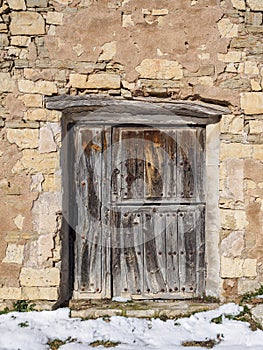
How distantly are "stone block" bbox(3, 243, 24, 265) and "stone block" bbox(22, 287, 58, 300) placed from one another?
0.86ft

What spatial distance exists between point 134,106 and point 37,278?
1.80m

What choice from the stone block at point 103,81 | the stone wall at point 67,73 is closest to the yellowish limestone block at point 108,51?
the stone wall at point 67,73

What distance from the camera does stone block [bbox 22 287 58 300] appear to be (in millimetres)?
4164

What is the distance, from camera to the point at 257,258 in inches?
168

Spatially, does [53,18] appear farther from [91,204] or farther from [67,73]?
[91,204]

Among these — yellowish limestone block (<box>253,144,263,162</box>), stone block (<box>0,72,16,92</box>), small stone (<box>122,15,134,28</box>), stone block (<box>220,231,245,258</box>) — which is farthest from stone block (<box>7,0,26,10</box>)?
stone block (<box>220,231,245,258</box>)

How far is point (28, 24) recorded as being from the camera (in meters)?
4.17

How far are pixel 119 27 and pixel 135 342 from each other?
8.99ft

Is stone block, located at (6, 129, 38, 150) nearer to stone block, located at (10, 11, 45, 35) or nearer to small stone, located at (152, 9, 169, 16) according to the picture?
stone block, located at (10, 11, 45, 35)

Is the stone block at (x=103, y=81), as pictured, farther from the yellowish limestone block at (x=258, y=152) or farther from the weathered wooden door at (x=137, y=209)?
the yellowish limestone block at (x=258, y=152)

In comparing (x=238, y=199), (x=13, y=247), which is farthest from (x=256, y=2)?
(x=13, y=247)

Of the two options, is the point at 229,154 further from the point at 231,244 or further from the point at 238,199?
the point at 231,244

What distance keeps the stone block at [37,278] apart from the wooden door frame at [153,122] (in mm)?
128

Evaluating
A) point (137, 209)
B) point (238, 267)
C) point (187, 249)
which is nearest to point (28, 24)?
point (137, 209)
